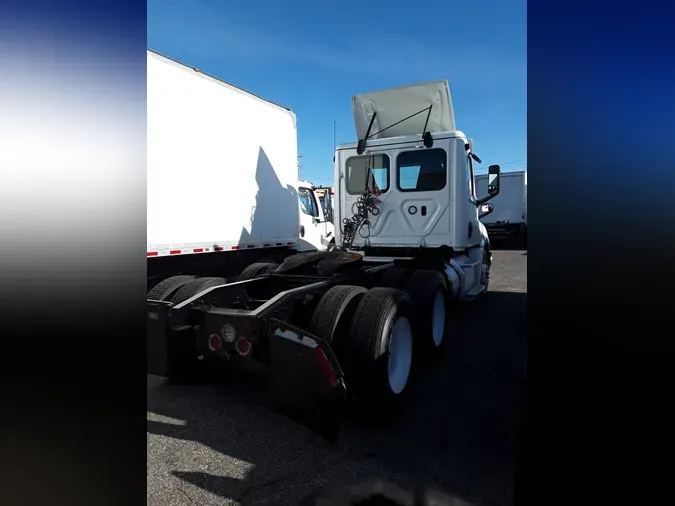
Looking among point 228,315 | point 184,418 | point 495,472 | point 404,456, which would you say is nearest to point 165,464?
point 184,418

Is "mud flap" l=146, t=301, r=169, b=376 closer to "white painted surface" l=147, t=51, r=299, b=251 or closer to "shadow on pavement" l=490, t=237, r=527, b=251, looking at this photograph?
"white painted surface" l=147, t=51, r=299, b=251

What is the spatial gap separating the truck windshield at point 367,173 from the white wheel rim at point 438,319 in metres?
2.01

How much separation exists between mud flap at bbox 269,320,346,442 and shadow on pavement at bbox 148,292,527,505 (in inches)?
12.9

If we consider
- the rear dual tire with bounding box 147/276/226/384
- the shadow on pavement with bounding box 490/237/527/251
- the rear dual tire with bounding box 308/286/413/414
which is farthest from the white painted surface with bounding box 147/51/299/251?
the shadow on pavement with bounding box 490/237/527/251

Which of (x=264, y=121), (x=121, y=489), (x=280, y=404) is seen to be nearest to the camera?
(x=121, y=489)

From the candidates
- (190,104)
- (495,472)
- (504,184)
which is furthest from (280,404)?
(504,184)

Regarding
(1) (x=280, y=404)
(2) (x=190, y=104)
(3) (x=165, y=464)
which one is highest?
(2) (x=190, y=104)

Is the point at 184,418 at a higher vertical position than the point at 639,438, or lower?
lower

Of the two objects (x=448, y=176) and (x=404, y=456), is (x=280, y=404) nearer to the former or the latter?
(x=404, y=456)

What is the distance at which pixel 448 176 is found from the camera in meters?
5.91

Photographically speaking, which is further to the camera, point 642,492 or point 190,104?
point 190,104

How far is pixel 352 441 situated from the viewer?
10.4ft

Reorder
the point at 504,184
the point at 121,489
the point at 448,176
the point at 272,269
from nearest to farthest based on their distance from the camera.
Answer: the point at 121,489
the point at 272,269
the point at 448,176
the point at 504,184

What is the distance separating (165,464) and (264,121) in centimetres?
625
